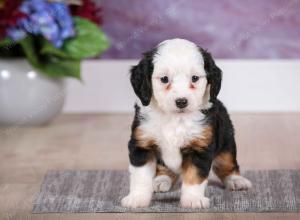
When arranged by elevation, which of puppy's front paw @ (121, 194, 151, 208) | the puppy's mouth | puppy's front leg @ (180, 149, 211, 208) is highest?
the puppy's mouth

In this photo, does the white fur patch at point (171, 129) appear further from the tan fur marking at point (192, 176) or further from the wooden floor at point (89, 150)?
the wooden floor at point (89, 150)

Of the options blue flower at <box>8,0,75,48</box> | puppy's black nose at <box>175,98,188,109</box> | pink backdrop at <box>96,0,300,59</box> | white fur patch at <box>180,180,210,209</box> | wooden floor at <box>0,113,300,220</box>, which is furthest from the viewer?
pink backdrop at <box>96,0,300,59</box>

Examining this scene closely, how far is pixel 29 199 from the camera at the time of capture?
2873 millimetres

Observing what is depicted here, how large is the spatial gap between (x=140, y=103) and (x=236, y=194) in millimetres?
492

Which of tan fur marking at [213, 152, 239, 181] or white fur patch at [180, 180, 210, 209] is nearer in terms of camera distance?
white fur patch at [180, 180, 210, 209]

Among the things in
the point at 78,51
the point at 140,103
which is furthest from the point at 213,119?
the point at 78,51

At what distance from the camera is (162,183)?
2895 millimetres

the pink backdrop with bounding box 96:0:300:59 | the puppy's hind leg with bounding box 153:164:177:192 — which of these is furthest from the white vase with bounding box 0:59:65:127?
the puppy's hind leg with bounding box 153:164:177:192

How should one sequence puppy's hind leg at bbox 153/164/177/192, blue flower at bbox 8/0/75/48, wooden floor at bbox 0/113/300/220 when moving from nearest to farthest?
wooden floor at bbox 0/113/300/220 → puppy's hind leg at bbox 153/164/177/192 → blue flower at bbox 8/0/75/48

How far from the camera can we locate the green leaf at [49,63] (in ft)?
12.9

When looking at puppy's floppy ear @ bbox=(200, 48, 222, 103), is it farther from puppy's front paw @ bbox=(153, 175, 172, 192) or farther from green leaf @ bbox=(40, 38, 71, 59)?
green leaf @ bbox=(40, 38, 71, 59)

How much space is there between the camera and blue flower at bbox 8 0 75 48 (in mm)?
3865

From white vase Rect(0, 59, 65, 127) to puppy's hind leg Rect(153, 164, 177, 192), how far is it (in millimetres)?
1264

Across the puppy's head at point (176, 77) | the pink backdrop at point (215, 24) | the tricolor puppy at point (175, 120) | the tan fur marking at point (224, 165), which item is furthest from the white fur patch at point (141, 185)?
the pink backdrop at point (215, 24)
